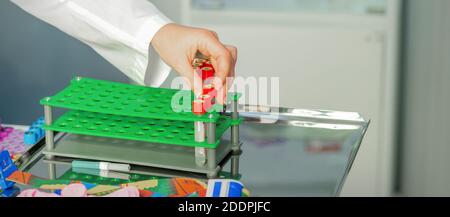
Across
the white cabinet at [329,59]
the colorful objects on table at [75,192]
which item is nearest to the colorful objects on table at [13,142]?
the colorful objects on table at [75,192]

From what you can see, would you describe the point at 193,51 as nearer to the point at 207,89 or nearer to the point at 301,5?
the point at 207,89

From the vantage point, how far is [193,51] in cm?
122

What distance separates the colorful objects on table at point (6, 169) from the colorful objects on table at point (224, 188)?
299mm

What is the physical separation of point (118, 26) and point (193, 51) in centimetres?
19

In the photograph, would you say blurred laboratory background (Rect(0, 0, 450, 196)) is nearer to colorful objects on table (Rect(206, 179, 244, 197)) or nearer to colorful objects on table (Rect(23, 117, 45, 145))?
colorful objects on table (Rect(23, 117, 45, 145))

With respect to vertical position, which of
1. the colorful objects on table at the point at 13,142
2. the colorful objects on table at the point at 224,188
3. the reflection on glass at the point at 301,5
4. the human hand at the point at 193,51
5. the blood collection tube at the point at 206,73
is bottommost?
the colorful objects on table at the point at 224,188

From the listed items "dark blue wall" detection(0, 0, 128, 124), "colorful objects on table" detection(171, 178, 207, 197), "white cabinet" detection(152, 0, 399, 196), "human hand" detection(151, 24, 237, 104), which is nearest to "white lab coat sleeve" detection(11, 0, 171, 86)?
"human hand" detection(151, 24, 237, 104)

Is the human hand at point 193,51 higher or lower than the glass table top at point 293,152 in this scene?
higher

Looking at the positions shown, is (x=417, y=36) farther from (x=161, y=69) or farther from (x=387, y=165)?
(x=161, y=69)

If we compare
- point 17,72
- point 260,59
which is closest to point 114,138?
point 17,72

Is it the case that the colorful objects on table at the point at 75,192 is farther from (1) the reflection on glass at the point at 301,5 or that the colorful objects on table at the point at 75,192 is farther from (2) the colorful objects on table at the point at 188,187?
(1) the reflection on glass at the point at 301,5

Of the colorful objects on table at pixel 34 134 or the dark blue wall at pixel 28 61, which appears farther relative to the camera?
the dark blue wall at pixel 28 61

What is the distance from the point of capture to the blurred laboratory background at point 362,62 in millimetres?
2371

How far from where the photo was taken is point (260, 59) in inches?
99.0
